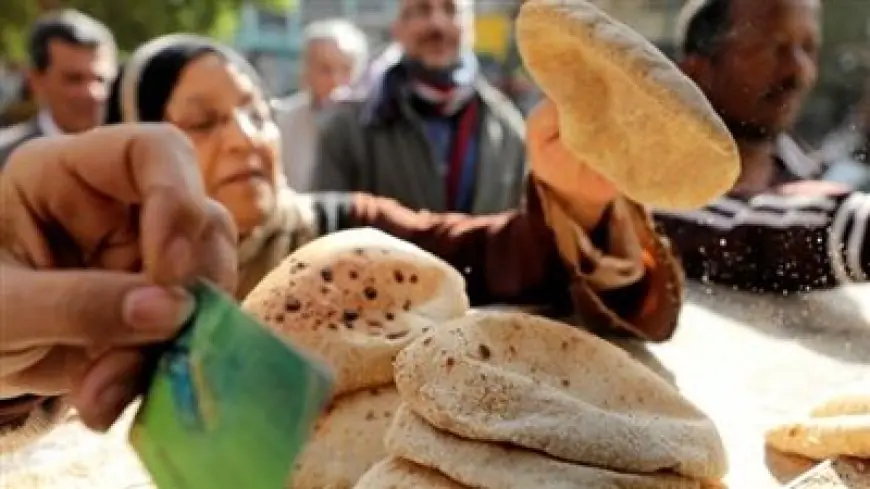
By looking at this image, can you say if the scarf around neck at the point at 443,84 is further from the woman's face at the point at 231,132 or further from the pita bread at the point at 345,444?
the pita bread at the point at 345,444

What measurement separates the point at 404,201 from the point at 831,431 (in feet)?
2.93

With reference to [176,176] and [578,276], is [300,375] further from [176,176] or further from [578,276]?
[578,276]

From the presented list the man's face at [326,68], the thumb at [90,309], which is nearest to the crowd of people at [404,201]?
the thumb at [90,309]

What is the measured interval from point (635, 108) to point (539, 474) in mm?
205

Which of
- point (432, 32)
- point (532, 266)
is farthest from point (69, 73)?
point (532, 266)

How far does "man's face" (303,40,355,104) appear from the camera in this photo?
215cm

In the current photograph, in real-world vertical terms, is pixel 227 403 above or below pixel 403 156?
above

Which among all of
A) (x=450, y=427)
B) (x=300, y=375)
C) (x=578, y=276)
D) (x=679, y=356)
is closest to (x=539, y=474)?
(x=450, y=427)

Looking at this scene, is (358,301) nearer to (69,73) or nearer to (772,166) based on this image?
(772,166)

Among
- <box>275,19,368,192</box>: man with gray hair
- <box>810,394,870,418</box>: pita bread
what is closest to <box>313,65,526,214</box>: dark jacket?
<box>275,19,368,192</box>: man with gray hair

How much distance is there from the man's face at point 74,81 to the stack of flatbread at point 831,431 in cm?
141

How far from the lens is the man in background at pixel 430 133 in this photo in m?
1.48

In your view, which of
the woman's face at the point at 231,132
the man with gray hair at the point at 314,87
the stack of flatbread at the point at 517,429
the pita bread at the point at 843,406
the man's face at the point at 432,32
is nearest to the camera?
the stack of flatbread at the point at 517,429

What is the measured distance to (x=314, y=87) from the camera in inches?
85.4
